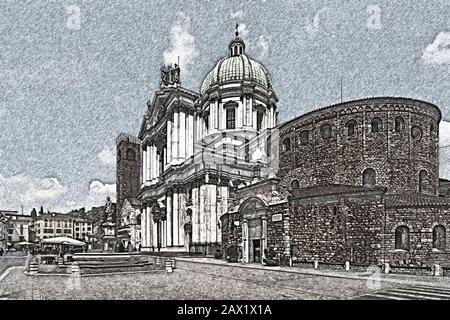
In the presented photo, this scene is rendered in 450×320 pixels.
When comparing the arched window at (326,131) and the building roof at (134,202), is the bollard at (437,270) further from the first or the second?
the building roof at (134,202)

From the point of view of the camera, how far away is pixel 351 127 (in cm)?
2162

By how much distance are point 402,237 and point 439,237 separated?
1359 mm

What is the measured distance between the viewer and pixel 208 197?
29.2m

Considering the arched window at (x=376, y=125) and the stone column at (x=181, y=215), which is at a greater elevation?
the arched window at (x=376, y=125)

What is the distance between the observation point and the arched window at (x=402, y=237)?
1639 centimetres

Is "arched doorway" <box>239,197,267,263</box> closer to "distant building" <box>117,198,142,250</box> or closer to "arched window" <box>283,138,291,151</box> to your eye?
"arched window" <box>283,138,291,151</box>

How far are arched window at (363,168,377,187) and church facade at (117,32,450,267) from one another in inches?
2.7

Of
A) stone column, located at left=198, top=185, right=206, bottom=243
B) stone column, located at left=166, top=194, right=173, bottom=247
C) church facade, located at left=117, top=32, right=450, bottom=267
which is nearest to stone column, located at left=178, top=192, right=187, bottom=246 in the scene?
church facade, located at left=117, top=32, right=450, bottom=267

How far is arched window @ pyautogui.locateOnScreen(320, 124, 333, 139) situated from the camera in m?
22.2

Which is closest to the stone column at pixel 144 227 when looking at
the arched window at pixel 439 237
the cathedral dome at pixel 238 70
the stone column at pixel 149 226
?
the stone column at pixel 149 226

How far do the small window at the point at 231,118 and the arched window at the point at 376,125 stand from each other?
15.3 meters

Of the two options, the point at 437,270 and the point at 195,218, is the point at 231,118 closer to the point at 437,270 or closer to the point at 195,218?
the point at 195,218
